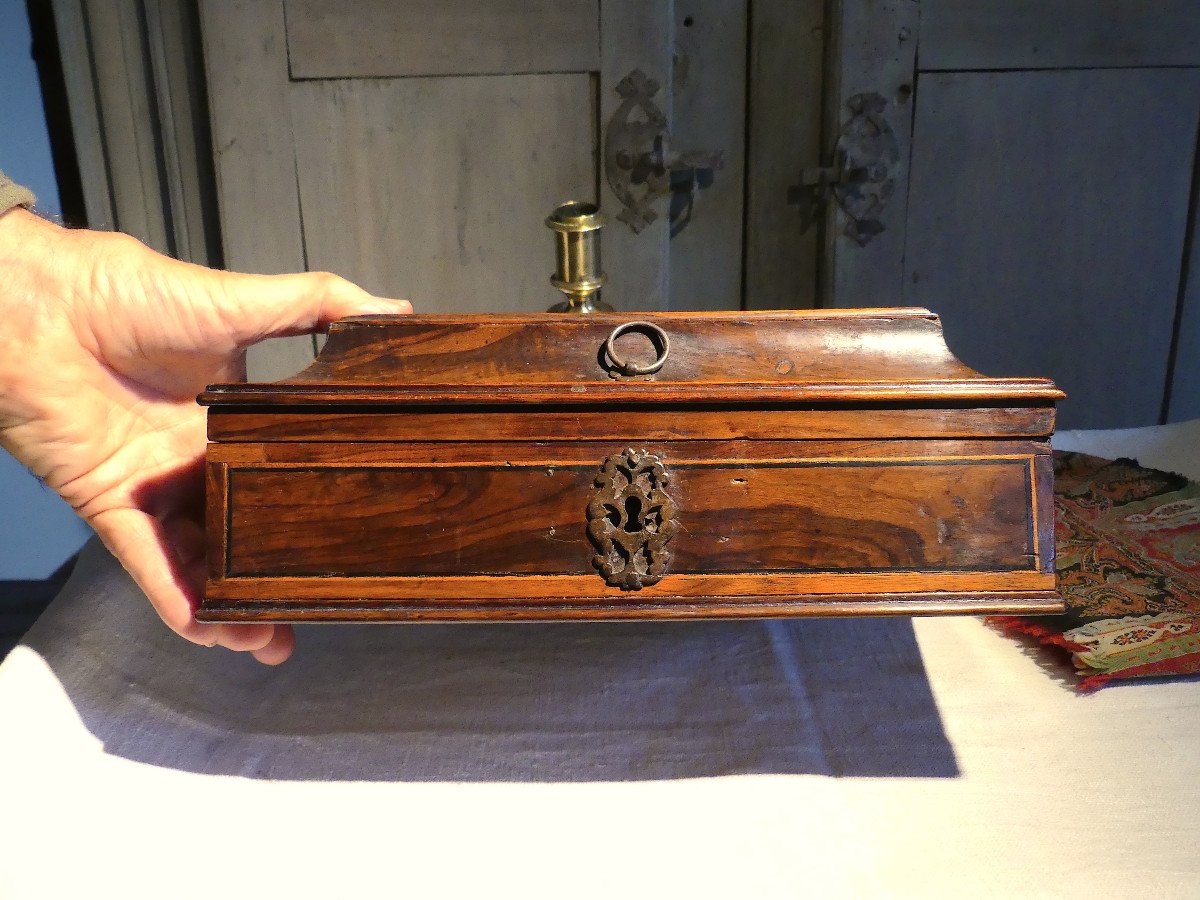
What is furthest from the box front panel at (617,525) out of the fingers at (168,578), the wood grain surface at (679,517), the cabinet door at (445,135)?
the cabinet door at (445,135)

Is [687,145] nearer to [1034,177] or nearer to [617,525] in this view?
[1034,177]

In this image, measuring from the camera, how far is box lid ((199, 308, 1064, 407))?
990 millimetres

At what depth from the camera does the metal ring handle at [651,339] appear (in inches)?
38.9

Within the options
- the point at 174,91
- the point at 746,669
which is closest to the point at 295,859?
the point at 746,669

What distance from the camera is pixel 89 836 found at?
96 centimetres

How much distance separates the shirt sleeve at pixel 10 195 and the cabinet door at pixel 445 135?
0.74 metres

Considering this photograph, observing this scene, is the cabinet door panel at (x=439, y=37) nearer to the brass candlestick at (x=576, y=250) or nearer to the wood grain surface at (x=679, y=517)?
the brass candlestick at (x=576, y=250)

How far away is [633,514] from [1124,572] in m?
0.77

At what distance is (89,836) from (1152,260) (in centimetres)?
209

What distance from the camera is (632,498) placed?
950 millimetres

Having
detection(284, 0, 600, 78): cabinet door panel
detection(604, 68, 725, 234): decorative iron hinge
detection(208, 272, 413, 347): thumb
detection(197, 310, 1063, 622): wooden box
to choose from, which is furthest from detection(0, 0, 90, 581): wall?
detection(197, 310, 1063, 622): wooden box

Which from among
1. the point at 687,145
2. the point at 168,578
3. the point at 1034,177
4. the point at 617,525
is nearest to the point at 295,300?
the point at 168,578

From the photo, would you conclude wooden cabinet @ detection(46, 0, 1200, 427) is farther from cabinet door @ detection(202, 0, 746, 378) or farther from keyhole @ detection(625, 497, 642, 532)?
keyhole @ detection(625, 497, 642, 532)

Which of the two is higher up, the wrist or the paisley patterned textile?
the wrist
